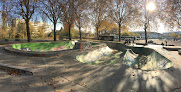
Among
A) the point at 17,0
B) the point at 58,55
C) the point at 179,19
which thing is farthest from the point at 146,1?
the point at 17,0

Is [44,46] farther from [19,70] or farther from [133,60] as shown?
[133,60]

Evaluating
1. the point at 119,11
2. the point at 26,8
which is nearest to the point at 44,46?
the point at 26,8

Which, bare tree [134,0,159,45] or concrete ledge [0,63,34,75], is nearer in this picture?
concrete ledge [0,63,34,75]

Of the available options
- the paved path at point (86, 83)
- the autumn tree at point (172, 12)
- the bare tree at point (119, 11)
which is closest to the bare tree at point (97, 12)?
the bare tree at point (119, 11)

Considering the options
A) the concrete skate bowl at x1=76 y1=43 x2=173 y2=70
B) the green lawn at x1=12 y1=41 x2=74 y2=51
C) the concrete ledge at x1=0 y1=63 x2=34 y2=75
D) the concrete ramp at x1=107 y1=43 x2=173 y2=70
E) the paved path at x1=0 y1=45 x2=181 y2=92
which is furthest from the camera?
the green lawn at x1=12 y1=41 x2=74 y2=51

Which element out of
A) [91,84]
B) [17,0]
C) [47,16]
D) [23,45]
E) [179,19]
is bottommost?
[91,84]

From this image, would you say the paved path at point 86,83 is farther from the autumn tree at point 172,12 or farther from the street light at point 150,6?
the street light at point 150,6

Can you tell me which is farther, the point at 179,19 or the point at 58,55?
the point at 179,19

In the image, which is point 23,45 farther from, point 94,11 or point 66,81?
point 94,11

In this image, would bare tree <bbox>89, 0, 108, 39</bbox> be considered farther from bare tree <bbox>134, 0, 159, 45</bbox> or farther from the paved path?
the paved path

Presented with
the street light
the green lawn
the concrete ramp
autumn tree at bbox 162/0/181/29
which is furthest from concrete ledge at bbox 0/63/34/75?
→ the street light

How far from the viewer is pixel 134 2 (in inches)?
1120

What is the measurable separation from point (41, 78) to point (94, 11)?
3624 centimetres

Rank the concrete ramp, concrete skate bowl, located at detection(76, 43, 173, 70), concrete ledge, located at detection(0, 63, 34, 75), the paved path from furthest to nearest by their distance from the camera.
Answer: concrete skate bowl, located at detection(76, 43, 173, 70) < the concrete ramp < concrete ledge, located at detection(0, 63, 34, 75) < the paved path
